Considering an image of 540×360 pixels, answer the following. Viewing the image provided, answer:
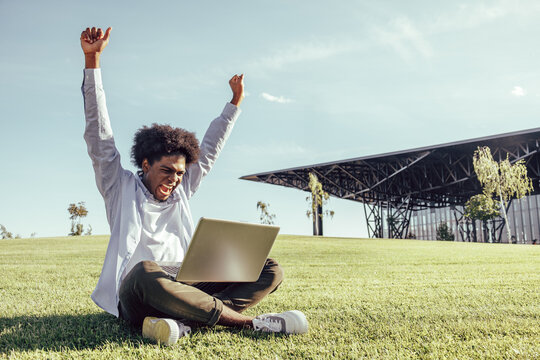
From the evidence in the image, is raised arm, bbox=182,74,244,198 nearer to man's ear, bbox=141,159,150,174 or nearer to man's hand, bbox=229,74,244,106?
man's hand, bbox=229,74,244,106

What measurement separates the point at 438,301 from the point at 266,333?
8.04 ft

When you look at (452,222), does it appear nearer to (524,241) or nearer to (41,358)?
(524,241)

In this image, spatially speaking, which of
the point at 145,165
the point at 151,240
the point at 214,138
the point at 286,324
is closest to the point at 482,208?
the point at 214,138

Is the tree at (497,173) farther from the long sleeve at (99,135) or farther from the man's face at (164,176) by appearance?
the long sleeve at (99,135)

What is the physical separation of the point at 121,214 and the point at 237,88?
5.91ft

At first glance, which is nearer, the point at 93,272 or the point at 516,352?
the point at 516,352

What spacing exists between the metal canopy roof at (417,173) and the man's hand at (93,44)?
1209 inches

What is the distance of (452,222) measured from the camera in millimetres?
47188

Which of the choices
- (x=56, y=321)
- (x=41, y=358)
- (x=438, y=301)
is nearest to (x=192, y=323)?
(x=41, y=358)

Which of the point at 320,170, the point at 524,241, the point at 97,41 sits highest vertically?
the point at 320,170

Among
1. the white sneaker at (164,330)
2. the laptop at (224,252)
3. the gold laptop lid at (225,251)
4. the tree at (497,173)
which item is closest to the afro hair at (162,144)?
the laptop at (224,252)

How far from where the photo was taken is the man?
109 inches

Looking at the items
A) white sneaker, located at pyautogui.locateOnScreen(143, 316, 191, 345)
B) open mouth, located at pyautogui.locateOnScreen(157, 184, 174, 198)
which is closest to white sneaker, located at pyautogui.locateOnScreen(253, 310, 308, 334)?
white sneaker, located at pyautogui.locateOnScreen(143, 316, 191, 345)

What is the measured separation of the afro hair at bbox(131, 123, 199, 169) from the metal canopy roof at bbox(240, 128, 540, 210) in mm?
30045
